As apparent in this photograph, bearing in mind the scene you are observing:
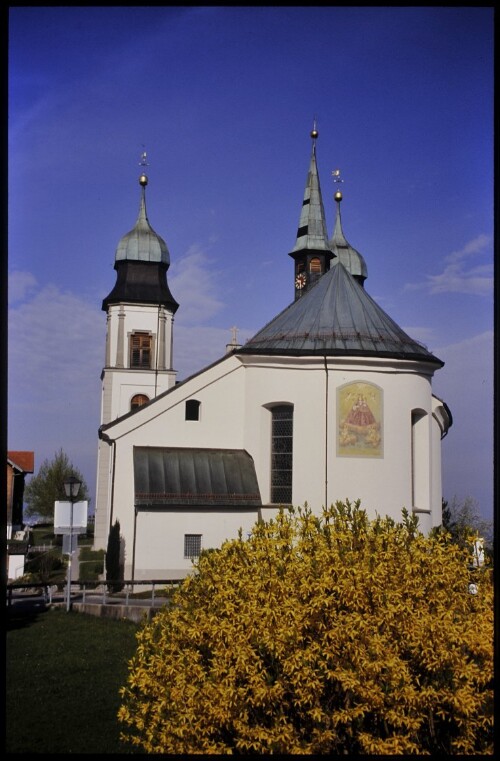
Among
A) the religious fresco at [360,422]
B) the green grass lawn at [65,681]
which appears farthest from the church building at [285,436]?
the green grass lawn at [65,681]

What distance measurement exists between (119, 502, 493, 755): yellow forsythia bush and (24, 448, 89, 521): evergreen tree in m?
46.5

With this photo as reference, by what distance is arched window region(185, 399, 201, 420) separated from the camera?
93.2ft

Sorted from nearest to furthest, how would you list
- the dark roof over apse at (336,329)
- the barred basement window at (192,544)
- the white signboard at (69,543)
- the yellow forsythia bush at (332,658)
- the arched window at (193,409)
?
the yellow forsythia bush at (332,658) → the white signboard at (69,543) → the barred basement window at (192,544) → the dark roof over apse at (336,329) → the arched window at (193,409)

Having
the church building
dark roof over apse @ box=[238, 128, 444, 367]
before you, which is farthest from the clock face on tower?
the church building

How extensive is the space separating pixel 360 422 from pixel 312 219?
18.7m

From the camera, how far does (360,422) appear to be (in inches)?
1030

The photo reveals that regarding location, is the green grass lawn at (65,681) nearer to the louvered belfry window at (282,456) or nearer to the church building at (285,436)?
the church building at (285,436)

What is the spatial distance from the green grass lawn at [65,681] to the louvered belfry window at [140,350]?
23.1 m

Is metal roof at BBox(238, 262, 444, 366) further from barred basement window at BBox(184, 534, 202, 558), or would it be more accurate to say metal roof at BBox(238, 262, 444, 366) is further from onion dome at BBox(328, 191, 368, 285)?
onion dome at BBox(328, 191, 368, 285)

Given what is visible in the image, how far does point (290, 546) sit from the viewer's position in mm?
9016

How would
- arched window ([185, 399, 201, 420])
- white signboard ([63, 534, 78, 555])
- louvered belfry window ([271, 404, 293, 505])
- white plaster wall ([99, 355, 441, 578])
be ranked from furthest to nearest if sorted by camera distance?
arched window ([185, 399, 201, 420]), louvered belfry window ([271, 404, 293, 505]), white plaster wall ([99, 355, 441, 578]), white signboard ([63, 534, 78, 555])

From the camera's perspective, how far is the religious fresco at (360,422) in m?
26.0

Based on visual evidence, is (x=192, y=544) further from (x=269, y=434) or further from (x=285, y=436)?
(x=285, y=436)

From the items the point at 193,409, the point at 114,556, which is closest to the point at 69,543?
the point at 114,556
